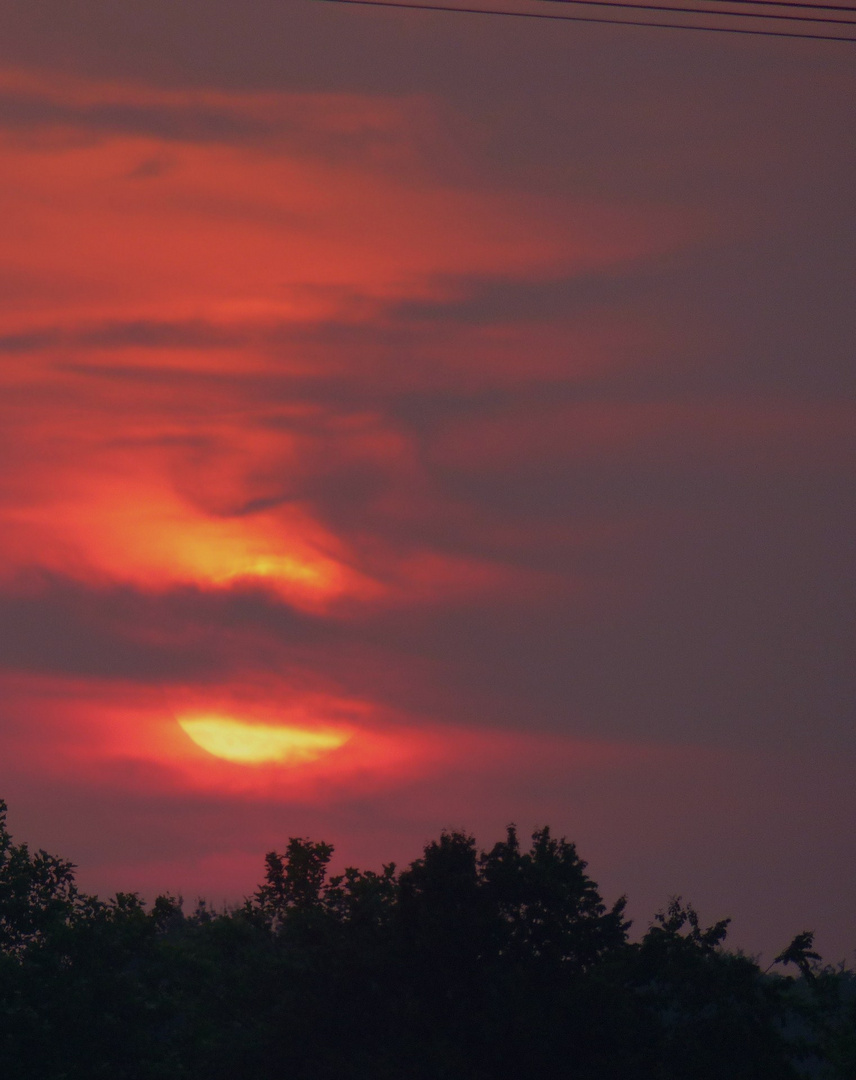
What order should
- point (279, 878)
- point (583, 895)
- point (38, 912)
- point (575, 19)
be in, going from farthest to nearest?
point (279, 878) → point (38, 912) → point (583, 895) → point (575, 19)

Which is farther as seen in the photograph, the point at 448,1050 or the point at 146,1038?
the point at 146,1038

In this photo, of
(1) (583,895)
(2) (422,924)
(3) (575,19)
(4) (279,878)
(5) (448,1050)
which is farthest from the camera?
(4) (279,878)

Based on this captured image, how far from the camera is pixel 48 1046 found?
54156mm

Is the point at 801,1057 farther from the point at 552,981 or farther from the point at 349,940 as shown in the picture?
the point at 349,940

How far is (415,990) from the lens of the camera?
44.8 metres

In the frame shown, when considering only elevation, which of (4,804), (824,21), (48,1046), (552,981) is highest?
(824,21)

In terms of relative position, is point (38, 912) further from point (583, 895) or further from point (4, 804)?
point (583, 895)

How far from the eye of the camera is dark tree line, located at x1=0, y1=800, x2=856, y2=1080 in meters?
43.8

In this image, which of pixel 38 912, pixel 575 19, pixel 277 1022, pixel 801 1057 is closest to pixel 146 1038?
pixel 38 912

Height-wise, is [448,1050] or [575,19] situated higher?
[575,19]

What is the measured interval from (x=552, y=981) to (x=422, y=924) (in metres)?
4.69

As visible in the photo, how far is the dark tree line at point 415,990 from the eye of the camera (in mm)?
43781

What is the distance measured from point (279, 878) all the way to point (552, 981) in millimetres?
51952

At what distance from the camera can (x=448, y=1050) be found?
42.1 meters
